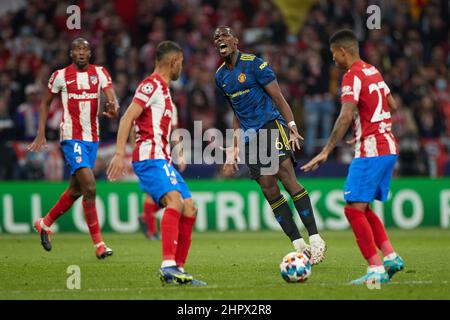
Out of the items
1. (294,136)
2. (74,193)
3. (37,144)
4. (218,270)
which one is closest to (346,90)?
(294,136)

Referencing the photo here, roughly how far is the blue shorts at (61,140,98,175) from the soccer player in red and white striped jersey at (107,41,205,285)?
325 centimetres

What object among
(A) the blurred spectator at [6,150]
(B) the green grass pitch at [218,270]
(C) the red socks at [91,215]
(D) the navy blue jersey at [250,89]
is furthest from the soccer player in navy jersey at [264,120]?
(A) the blurred spectator at [6,150]

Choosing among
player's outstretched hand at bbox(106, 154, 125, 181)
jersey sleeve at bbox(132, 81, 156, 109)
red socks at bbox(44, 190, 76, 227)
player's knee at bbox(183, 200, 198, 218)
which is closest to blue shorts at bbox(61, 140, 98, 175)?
red socks at bbox(44, 190, 76, 227)

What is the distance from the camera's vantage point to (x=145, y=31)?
2089 centimetres

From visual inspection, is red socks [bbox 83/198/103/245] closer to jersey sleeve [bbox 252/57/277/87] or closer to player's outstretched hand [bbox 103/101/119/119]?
player's outstretched hand [bbox 103/101/119/119]

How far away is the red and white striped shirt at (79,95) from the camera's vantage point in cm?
1192

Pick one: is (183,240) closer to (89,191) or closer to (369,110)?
→ (369,110)

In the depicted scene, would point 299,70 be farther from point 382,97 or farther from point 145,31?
point 382,97

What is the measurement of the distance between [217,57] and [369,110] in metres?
12.0

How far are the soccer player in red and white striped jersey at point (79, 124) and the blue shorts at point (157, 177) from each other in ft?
10.8

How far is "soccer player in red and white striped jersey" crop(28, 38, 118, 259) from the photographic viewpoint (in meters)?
11.8

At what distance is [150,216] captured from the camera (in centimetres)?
1514

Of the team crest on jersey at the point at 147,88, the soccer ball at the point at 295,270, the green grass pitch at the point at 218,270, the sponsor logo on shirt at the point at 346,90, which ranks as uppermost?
the team crest on jersey at the point at 147,88

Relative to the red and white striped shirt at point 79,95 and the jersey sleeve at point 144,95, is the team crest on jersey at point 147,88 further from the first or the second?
the red and white striped shirt at point 79,95
